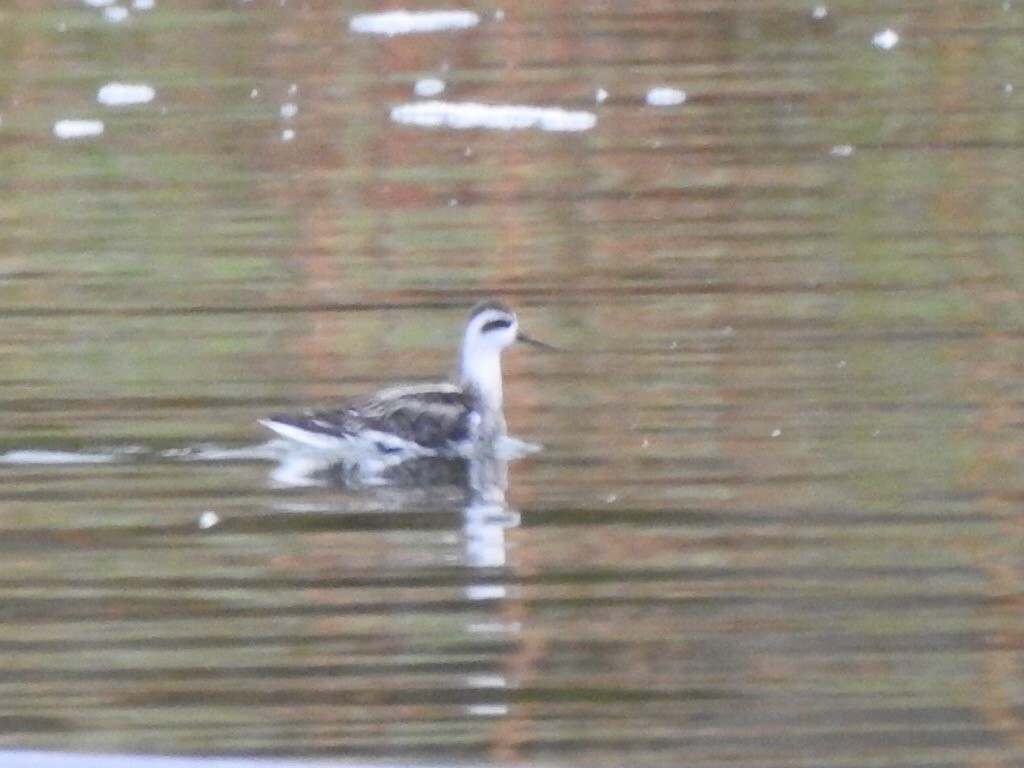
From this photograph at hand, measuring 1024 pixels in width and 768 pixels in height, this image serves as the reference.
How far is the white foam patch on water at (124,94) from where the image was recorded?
20047 millimetres

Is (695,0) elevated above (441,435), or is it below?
above

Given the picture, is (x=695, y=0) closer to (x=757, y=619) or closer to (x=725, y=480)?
(x=725, y=480)

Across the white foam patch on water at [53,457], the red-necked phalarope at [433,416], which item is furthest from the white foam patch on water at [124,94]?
the white foam patch on water at [53,457]

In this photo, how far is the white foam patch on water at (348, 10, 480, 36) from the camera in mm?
23016

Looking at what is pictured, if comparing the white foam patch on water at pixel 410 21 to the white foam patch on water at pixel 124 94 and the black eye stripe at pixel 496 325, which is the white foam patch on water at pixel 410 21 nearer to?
the white foam patch on water at pixel 124 94

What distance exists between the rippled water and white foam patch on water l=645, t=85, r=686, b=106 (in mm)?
51

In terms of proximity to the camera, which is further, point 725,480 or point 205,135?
point 205,135

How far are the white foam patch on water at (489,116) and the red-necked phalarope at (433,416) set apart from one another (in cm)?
626

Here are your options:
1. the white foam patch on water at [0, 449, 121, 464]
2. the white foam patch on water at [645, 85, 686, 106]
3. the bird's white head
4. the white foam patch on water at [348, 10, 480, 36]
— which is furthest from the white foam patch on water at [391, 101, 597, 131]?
the white foam patch on water at [0, 449, 121, 464]

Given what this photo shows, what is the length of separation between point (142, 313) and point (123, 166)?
412 centimetres

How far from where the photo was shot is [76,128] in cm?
1880

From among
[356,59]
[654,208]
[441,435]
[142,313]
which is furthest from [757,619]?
[356,59]

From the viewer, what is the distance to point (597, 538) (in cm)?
→ 977

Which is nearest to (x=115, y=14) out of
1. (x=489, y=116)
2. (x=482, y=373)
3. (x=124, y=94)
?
(x=124, y=94)
